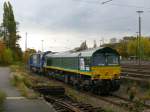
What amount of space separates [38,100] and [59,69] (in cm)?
2126

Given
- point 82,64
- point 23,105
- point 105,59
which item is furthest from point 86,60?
point 23,105

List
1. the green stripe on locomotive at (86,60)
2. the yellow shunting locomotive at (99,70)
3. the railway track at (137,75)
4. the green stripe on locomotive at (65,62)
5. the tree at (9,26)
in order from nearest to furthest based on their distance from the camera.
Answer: the yellow shunting locomotive at (99,70) → the green stripe on locomotive at (86,60) → the railway track at (137,75) → the green stripe on locomotive at (65,62) → the tree at (9,26)

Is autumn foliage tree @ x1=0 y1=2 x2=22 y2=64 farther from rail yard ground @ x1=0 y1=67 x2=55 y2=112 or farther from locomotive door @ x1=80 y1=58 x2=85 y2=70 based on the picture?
rail yard ground @ x1=0 y1=67 x2=55 y2=112

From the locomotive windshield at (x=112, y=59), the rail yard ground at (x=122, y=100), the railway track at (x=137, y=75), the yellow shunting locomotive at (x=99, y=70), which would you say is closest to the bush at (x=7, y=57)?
the railway track at (x=137, y=75)

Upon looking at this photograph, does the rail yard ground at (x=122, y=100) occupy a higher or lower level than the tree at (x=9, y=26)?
lower

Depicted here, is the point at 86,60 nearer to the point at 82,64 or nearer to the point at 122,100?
the point at 82,64

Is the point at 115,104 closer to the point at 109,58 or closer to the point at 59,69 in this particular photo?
the point at 109,58

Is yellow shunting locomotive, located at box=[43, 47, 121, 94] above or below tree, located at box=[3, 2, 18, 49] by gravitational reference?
below

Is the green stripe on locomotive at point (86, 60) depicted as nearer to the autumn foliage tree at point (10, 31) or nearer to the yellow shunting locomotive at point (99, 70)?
the yellow shunting locomotive at point (99, 70)

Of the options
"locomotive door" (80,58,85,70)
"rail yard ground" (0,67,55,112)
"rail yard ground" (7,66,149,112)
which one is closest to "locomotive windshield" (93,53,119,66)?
"locomotive door" (80,58,85,70)

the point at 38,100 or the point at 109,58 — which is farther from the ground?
the point at 109,58

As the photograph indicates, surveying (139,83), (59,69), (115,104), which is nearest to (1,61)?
(59,69)

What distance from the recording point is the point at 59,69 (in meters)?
39.8

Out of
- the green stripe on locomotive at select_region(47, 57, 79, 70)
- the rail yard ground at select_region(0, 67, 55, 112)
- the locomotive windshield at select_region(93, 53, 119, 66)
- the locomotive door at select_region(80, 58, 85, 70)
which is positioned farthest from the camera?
the green stripe on locomotive at select_region(47, 57, 79, 70)
